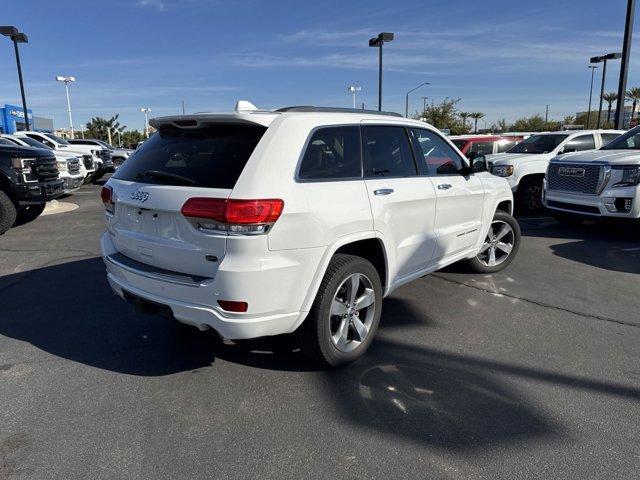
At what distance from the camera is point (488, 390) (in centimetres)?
318

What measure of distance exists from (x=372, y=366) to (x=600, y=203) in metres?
5.81

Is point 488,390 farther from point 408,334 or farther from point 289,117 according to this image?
point 289,117

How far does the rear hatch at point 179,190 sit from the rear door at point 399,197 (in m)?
1.02

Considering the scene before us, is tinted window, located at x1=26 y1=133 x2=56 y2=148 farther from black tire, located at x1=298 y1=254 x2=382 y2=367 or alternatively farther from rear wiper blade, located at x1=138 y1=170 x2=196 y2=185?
black tire, located at x1=298 y1=254 x2=382 y2=367

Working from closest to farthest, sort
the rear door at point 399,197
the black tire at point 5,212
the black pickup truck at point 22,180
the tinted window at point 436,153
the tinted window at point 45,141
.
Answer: the rear door at point 399,197
the tinted window at point 436,153
the black tire at point 5,212
the black pickup truck at point 22,180
the tinted window at point 45,141

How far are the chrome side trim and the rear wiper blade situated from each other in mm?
588

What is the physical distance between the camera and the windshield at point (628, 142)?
8.35m

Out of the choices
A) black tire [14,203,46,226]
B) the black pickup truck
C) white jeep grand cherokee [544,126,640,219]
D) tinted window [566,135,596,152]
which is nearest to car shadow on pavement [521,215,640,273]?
white jeep grand cherokee [544,126,640,219]

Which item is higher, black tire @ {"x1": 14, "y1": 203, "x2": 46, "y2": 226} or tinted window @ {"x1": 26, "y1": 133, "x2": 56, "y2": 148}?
tinted window @ {"x1": 26, "y1": 133, "x2": 56, "y2": 148}

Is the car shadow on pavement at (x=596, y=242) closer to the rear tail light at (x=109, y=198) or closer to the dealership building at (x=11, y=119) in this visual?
the rear tail light at (x=109, y=198)

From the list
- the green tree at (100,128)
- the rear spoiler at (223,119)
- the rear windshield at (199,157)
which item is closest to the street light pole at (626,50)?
the rear spoiler at (223,119)

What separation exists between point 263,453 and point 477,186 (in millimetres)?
3543

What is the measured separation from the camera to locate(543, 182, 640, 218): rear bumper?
23.4 ft

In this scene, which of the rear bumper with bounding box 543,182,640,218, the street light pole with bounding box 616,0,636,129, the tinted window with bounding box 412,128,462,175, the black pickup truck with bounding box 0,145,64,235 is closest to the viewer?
the tinted window with bounding box 412,128,462,175
